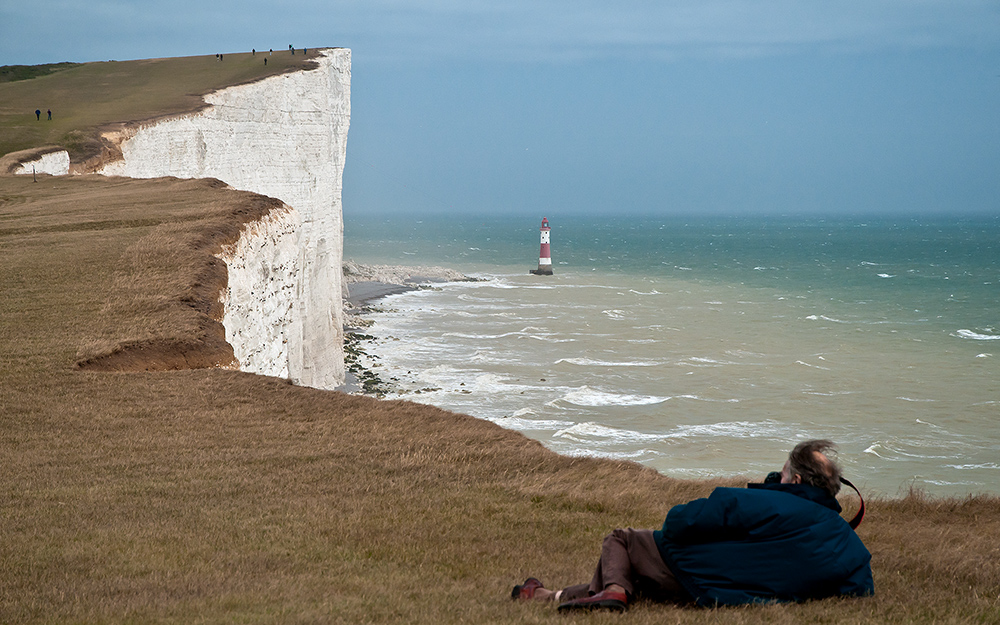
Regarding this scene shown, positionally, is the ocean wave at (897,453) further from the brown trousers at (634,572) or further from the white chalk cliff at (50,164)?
the white chalk cliff at (50,164)

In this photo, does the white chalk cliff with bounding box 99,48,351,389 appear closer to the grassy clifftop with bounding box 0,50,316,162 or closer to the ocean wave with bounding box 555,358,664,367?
the grassy clifftop with bounding box 0,50,316,162

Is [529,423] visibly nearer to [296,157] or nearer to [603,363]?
[603,363]

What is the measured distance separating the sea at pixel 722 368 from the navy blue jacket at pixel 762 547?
605cm

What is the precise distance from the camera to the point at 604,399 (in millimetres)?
29828

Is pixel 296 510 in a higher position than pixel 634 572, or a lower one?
lower

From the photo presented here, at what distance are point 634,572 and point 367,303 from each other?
55.3m

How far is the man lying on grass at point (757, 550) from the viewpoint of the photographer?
4.75 meters

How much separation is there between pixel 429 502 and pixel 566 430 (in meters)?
17.7

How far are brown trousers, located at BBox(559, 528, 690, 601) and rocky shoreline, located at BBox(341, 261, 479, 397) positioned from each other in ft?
75.7

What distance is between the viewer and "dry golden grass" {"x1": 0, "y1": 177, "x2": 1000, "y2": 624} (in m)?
5.15

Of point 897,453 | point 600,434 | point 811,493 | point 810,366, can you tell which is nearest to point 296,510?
point 811,493

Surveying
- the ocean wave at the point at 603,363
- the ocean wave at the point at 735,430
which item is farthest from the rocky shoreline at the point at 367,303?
the ocean wave at the point at 735,430

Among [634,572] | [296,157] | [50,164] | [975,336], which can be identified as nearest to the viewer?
[634,572]

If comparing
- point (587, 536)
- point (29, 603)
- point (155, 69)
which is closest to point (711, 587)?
point (587, 536)
